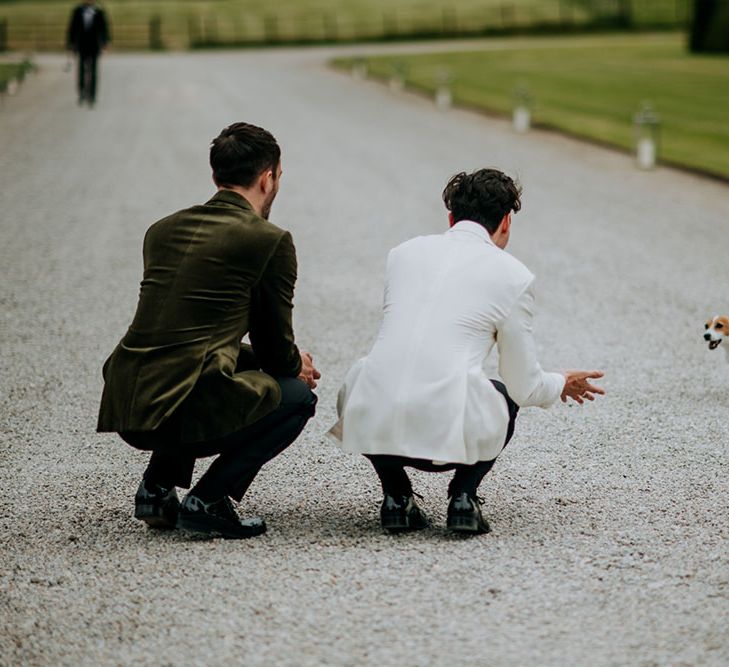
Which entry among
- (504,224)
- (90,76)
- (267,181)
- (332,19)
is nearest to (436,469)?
(504,224)

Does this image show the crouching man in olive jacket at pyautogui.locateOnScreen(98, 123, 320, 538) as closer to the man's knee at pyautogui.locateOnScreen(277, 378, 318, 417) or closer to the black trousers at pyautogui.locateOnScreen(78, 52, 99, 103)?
the man's knee at pyautogui.locateOnScreen(277, 378, 318, 417)

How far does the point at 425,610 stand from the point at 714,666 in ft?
2.99

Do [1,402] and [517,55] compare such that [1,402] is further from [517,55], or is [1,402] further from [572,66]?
[517,55]

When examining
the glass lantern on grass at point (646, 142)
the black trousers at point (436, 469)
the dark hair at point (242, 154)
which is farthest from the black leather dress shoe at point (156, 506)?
the glass lantern on grass at point (646, 142)

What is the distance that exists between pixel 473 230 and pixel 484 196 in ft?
0.44

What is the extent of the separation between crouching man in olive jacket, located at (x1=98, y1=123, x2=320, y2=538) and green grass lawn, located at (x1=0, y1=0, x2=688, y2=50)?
2059 inches

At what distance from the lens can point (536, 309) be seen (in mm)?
9320

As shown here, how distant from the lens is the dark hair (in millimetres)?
4645

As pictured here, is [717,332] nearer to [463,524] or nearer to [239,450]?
[463,524]

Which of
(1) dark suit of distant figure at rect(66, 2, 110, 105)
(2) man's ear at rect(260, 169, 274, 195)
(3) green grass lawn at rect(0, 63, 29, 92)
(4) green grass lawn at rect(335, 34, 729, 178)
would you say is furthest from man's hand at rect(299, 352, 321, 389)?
(3) green grass lawn at rect(0, 63, 29, 92)

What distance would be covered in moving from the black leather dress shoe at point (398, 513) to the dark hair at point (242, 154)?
132 centimetres

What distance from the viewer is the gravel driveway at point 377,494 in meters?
Result: 3.84

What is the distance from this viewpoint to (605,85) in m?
30.1

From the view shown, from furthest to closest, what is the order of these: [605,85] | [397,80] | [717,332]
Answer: [397,80], [605,85], [717,332]
